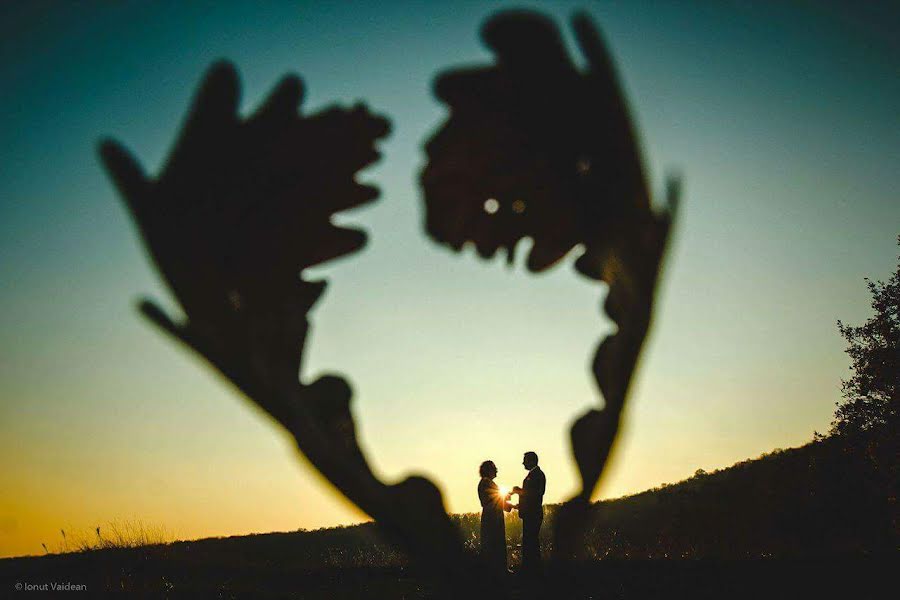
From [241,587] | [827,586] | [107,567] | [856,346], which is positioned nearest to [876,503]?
[856,346]

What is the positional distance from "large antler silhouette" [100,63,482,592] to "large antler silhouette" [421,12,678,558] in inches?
7.8

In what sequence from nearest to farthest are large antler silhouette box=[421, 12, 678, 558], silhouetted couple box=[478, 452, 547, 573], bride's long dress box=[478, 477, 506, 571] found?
1. large antler silhouette box=[421, 12, 678, 558]
2. silhouetted couple box=[478, 452, 547, 573]
3. bride's long dress box=[478, 477, 506, 571]

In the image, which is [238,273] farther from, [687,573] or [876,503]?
[876,503]

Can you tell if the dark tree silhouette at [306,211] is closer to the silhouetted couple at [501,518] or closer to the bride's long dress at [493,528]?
the silhouetted couple at [501,518]

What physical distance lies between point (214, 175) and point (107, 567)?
1990cm

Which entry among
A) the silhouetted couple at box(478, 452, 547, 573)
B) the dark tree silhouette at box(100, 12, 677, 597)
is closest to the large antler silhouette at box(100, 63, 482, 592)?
the dark tree silhouette at box(100, 12, 677, 597)

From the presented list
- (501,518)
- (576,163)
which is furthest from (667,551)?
(576,163)

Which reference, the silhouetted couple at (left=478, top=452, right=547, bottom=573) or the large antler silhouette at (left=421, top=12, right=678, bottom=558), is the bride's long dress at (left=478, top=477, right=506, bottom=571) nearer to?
the silhouetted couple at (left=478, top=452, right=547, bottom=573)

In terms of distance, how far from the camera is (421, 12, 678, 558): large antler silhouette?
608 mm

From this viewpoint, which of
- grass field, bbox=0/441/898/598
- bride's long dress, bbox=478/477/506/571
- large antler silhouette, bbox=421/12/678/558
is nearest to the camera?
large antler silhouette, bbox=421/12/678/558

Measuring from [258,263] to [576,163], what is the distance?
445 millimetres

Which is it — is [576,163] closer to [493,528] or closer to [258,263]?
[258,263]

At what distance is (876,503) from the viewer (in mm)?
24234

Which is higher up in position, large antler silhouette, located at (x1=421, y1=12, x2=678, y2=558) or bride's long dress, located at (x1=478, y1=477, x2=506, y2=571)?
large antler silhouette, located at (x1=421, y1=12, x2=678, y2=558)
